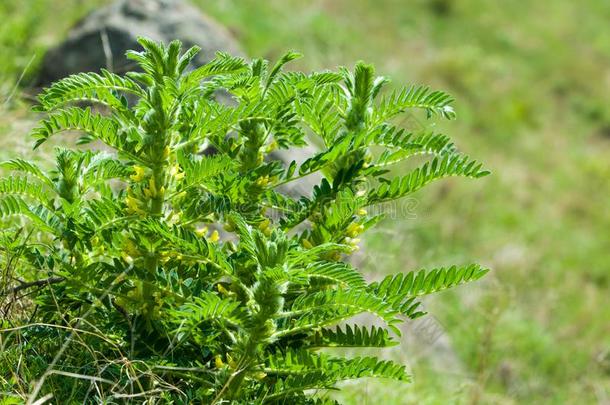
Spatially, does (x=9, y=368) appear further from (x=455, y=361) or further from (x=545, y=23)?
(x=545, y=23)

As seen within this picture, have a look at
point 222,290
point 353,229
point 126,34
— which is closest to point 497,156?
point 126,34

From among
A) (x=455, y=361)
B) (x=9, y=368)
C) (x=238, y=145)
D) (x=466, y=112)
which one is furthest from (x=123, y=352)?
(x=466, y=112)

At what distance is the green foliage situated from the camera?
183cm

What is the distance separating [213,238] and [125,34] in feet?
9.76

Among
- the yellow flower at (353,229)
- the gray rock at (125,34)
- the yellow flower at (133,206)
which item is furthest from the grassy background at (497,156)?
the yellow flower at (133,206)

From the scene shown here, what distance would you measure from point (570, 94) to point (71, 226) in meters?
9.52

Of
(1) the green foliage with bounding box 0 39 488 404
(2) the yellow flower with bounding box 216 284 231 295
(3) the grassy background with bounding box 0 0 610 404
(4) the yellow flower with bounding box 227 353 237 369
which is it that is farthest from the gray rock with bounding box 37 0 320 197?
(4) the yellow flower with bounding box 227 353 237 369

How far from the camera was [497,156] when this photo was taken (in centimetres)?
886

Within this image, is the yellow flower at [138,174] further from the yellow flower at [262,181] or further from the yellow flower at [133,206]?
the yellow flower at [262,181]

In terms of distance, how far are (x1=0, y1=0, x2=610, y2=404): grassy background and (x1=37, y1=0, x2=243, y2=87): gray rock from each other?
19 centimetres

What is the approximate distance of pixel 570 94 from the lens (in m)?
10.4

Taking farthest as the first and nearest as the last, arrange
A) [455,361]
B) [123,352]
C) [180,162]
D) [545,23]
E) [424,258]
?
[545,23], [424,258], [455,361], [123,352], [180,162]

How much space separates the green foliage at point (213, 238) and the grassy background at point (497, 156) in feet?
3.95

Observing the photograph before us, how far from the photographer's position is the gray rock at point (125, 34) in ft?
15.7
